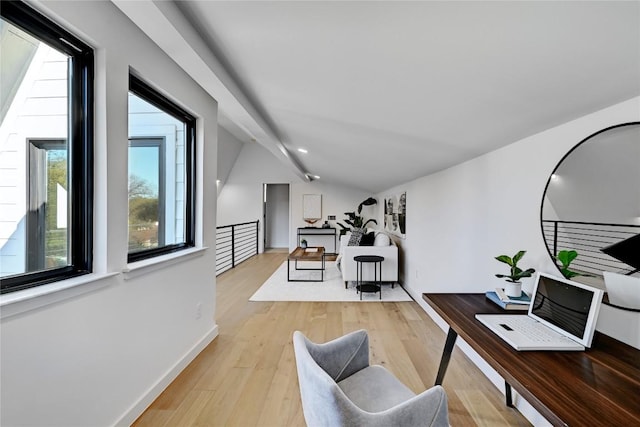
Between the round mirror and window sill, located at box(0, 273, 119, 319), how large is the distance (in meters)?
2.27

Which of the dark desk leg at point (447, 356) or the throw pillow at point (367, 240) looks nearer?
the dark desk leg at point (447, 356)

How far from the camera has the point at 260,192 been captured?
9031mm

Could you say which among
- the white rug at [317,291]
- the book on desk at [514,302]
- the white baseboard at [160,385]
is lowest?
the white rug at [317,291]

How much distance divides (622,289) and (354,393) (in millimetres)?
1198

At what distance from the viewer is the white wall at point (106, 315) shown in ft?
3.83

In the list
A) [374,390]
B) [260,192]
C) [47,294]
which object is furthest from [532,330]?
[260,192]

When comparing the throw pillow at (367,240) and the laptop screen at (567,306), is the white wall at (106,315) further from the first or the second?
the throw pillow at (367,240)

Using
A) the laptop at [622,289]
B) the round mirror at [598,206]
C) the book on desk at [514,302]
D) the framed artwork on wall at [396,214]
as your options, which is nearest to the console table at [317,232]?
the framed artwork on wall at [396,214]

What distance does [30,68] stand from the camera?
50.5 inches

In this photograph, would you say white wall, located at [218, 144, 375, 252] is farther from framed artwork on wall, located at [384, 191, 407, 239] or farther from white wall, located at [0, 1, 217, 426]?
white wall, located at [0, 1, 217, 426]

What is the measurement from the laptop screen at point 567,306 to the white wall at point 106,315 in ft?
7.01

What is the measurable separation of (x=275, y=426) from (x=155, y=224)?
159 cm

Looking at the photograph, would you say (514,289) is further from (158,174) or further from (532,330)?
(158,174)

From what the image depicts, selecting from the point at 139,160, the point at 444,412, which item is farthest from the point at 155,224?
the point at 444,412
